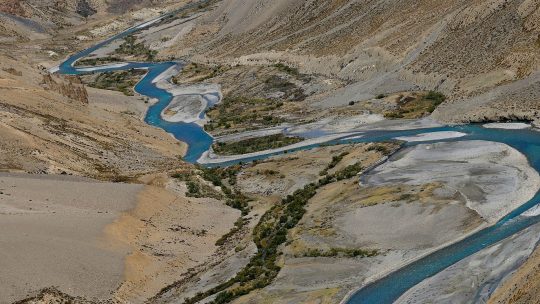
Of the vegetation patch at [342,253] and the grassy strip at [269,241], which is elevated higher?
the grassy strip at [269,241]

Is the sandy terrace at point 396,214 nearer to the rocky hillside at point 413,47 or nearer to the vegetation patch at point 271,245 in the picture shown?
the vegetation patch at point 271,245

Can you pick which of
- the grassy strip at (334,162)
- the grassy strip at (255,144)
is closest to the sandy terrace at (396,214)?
the grassy strip at (334,162)

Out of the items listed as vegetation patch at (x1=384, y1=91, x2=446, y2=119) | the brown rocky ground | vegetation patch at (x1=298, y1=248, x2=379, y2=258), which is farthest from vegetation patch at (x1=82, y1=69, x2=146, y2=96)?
the brown rocky ground

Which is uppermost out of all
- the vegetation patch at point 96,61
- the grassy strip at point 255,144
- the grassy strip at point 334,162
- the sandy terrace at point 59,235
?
the vegetation patch at point 96,61

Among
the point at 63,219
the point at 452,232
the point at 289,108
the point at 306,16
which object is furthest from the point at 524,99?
the point at 306,16

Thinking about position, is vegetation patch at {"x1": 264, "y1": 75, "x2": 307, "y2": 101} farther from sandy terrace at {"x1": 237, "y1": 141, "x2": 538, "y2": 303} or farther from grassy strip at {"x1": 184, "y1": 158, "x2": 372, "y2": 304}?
sandy terrace at {"x1": 237, "y1": 141, "x2": 538, "y2": 303}

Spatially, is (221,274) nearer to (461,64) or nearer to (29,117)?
(29,117)
